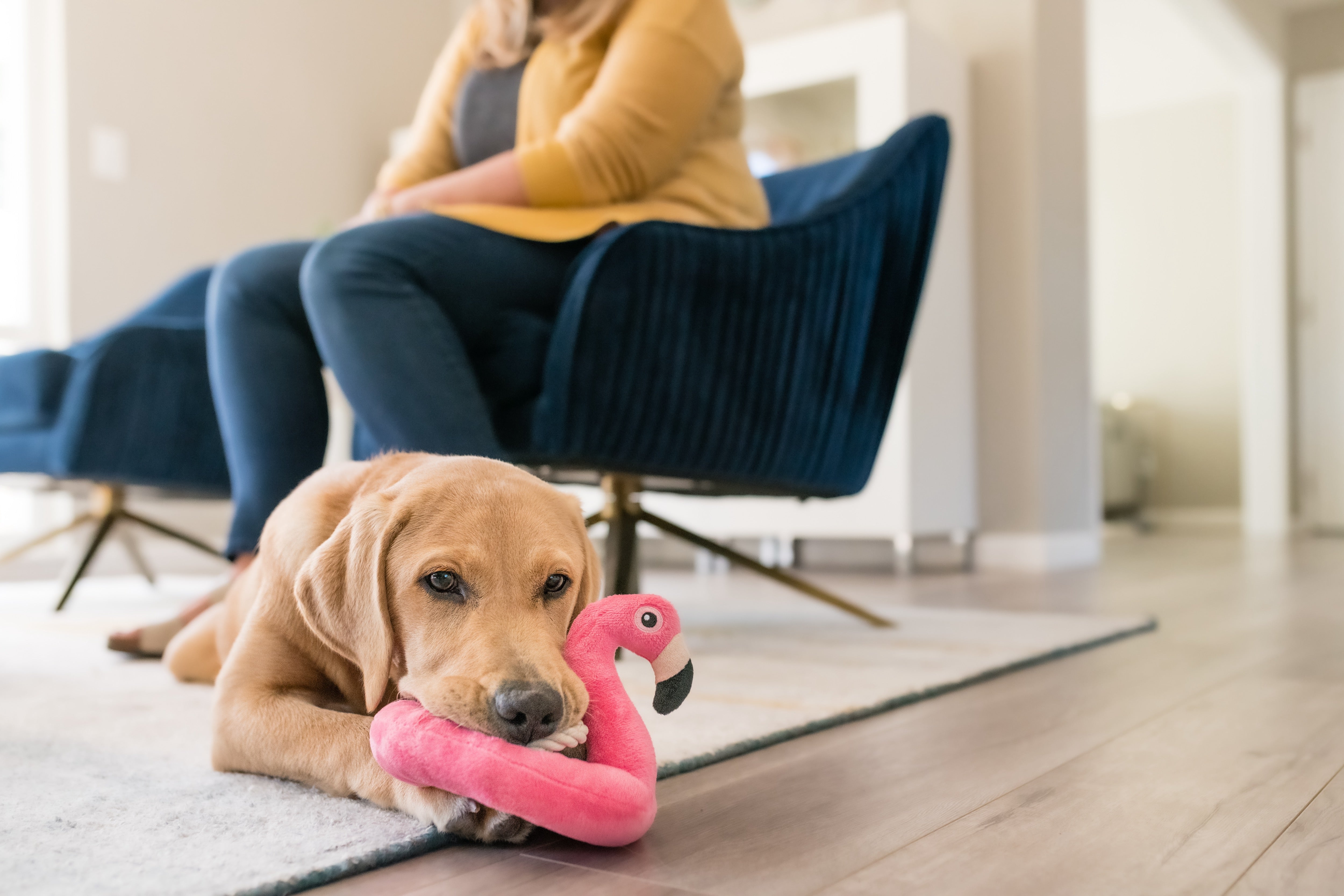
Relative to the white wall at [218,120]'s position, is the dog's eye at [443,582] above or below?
below

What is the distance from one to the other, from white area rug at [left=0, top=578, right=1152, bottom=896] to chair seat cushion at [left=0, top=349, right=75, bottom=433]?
0.43 m

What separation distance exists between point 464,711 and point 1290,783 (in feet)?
2.26

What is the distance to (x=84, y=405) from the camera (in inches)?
96.3

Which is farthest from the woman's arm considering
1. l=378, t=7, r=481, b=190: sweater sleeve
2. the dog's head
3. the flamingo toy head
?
the flamingo toy head

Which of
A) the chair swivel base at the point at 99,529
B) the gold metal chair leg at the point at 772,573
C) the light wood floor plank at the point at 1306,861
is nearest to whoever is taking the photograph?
the light wood floor plank at the point at 1306,861

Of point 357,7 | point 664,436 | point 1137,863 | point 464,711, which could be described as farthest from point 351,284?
point 357,7

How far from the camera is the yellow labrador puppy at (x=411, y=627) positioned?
78cm

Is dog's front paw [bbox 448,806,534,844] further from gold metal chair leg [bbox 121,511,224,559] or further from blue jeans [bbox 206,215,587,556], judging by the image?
gold metal chair leg [bbox 121,511,224,559]

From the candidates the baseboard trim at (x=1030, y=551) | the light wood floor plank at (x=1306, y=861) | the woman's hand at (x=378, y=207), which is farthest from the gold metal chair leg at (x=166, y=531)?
the baseboard trim at (x=1030, y=551)

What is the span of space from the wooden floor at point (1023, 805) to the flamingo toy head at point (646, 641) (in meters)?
0.11

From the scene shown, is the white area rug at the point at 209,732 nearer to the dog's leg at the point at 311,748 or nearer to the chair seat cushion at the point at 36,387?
the dog's leg at the point at 311,748

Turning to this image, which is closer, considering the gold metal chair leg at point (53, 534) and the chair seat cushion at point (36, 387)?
the chair seat cushion at point (36, 387)

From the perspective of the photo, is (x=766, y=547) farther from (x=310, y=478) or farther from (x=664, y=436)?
(x=310, y=478)

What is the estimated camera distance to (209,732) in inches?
45.4
